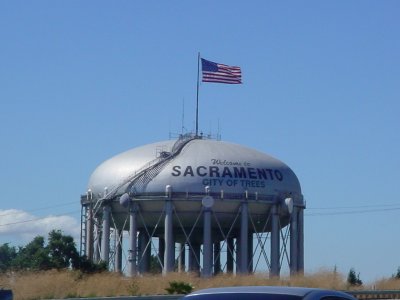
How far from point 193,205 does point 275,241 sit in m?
6.49

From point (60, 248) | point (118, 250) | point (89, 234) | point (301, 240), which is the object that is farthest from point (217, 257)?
point (60, 248)

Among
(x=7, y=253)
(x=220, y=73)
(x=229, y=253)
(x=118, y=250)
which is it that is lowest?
(x=7, y=253)

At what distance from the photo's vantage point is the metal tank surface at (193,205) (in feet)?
206

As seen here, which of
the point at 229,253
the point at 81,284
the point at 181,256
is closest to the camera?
the point at 81,284

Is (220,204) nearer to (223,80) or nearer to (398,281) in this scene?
(223,80)

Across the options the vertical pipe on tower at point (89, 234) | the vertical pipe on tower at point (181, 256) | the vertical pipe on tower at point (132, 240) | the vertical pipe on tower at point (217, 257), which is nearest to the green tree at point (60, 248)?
the vertical pipe on tower at point (89, 234)

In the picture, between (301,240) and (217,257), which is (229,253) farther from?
(301,240)

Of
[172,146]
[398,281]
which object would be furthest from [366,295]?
[172,146]

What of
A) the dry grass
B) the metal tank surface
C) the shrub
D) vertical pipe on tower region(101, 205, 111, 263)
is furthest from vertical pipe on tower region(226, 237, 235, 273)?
the shrub

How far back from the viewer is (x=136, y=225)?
6450 centimetres

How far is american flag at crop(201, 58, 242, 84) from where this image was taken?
62625 millimetres

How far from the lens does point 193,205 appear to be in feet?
206

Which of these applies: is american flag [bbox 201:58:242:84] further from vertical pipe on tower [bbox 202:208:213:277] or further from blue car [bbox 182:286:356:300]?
blue car [bbox 182:286:356:300]

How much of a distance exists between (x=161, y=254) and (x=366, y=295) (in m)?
23.9
